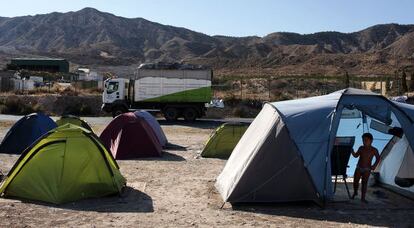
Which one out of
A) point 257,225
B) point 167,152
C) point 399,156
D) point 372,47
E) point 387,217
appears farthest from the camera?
point 372,47

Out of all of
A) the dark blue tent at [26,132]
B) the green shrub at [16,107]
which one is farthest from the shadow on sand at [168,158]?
the green shrub at [16,107]

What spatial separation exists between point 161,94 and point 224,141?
1831 centimetres

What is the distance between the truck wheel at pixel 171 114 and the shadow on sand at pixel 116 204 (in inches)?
968

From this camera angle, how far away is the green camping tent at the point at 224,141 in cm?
1805

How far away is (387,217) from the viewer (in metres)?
9.63

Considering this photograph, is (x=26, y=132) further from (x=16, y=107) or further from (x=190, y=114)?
(x=16, y=107)

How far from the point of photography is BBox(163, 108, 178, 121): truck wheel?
35875 mm

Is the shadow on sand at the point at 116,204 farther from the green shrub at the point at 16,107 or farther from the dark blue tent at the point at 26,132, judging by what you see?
the green shrub at the point at 16,107

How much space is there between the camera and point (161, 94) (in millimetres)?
36000

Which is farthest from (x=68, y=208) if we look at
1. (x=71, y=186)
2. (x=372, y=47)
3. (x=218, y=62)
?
(x=372, y=47)

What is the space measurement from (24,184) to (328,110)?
19.2 feet

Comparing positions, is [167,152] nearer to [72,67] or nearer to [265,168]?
[265,168]

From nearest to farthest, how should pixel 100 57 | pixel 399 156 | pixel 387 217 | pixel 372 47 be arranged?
pixel 387 217 → pixel 399 156 → pixel 100 57 → pixel 372 47

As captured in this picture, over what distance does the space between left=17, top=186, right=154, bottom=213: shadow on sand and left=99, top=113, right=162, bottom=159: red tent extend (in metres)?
5.86
